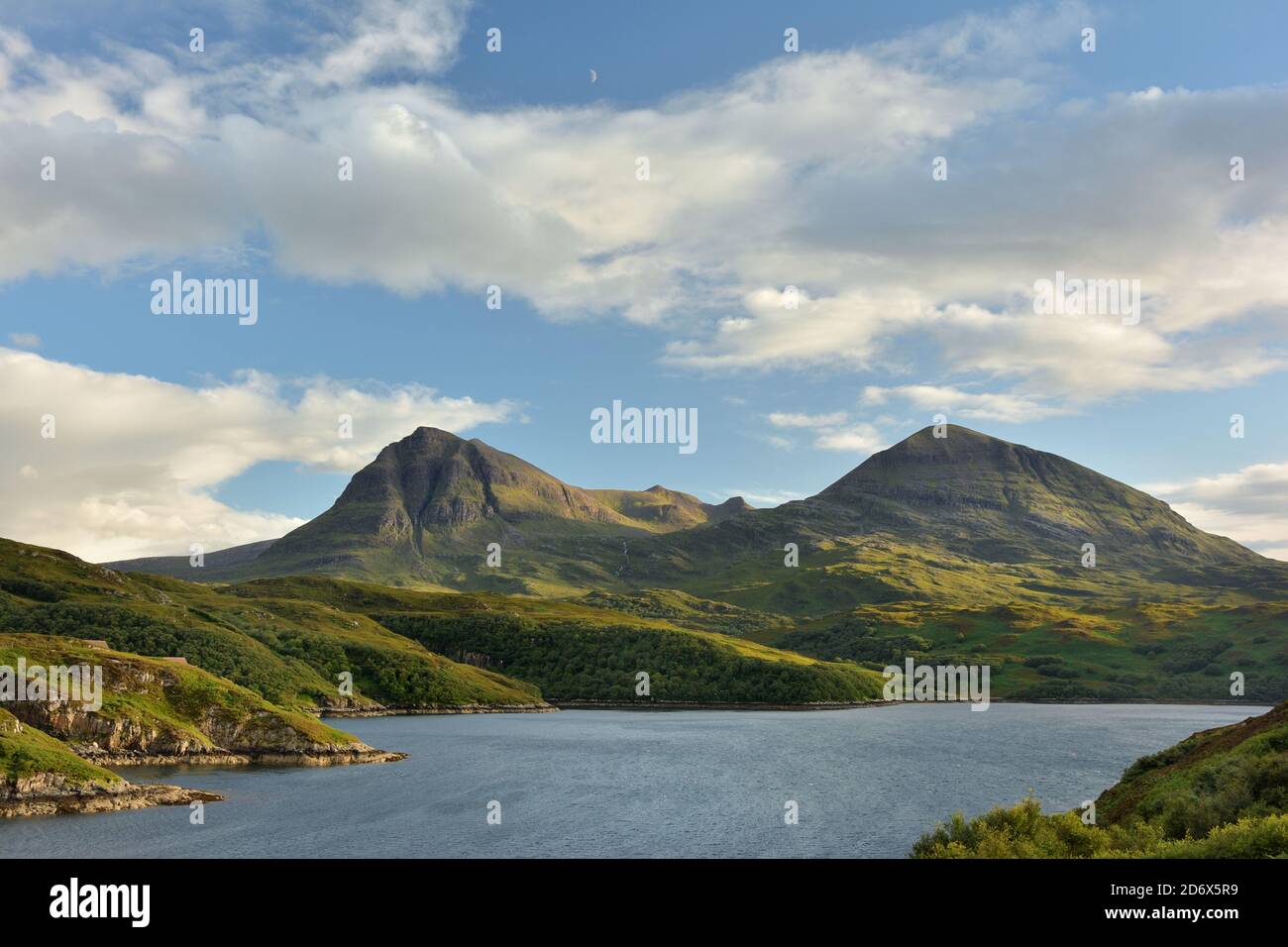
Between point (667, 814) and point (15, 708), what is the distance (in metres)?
92.1

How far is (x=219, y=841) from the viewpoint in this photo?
287 feet

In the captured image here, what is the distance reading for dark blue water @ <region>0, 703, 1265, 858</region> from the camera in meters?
87.4

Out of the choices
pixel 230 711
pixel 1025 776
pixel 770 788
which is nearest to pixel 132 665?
pixel 230 711

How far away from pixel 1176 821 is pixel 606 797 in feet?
255

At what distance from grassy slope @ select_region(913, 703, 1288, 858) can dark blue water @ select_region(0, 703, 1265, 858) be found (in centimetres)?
2534

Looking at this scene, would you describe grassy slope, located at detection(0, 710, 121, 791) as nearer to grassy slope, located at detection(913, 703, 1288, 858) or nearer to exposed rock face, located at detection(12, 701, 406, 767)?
exposed rock face, located at detection(12, 701, 406, 767)

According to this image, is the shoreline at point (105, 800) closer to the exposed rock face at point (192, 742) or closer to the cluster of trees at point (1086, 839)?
the exposed rock face at point (192, 742)

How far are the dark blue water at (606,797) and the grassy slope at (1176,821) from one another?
25.3 metres

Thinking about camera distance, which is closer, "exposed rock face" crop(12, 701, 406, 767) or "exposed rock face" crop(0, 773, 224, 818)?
"exposed rock face" crop(0, 773, 224, 818)

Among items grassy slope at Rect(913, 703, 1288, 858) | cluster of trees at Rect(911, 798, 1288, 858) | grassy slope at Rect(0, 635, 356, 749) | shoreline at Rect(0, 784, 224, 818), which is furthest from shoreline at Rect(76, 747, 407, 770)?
cluster of trees at Rect(911, 798, 1288, 858)

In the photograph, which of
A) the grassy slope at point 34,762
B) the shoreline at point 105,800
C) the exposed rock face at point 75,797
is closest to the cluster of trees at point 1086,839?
the shoreline at point 105,800
